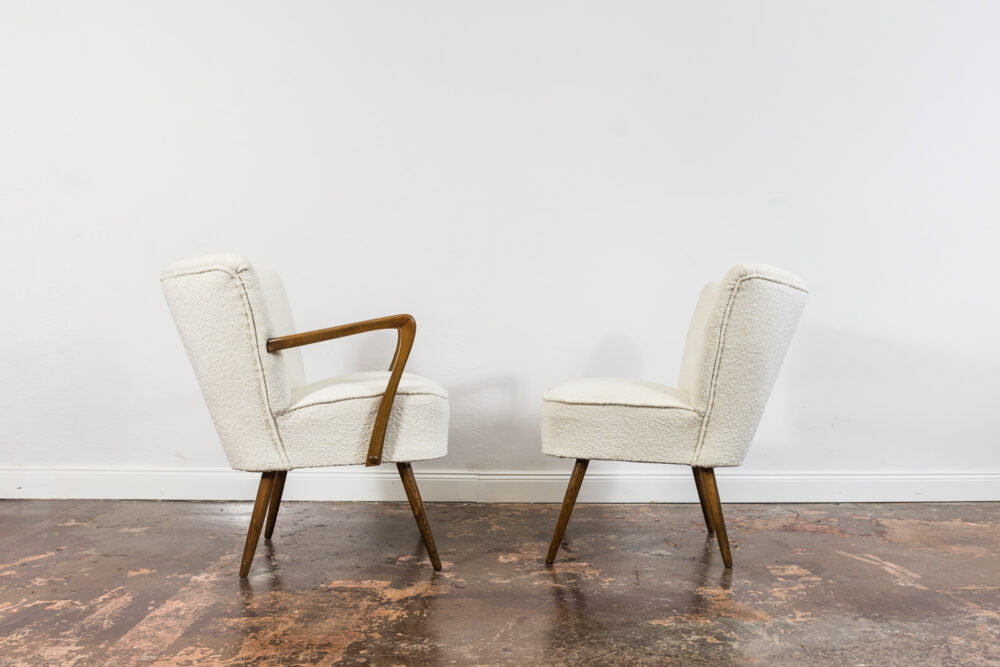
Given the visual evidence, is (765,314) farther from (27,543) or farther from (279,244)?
(27,543)

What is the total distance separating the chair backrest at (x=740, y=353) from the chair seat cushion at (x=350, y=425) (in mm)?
820

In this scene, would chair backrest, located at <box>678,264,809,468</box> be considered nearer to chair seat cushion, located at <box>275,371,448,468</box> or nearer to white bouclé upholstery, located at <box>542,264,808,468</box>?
white bouclé upholstery, located at <box>542,264,808,468</box>

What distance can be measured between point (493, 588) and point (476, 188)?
162 centimetres

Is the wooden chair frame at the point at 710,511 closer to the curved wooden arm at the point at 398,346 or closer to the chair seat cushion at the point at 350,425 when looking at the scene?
the chair seat cushion at the point at 350,425

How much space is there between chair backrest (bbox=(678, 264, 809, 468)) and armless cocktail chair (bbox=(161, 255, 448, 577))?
2.74ft

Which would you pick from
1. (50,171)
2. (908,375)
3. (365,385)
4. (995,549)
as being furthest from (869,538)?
(50,171)

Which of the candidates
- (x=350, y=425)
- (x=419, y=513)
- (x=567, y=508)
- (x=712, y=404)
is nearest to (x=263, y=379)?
(x=350, y=425)

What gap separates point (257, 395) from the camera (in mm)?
1985

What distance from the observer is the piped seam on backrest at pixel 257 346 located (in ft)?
6.32

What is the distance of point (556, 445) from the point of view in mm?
2189

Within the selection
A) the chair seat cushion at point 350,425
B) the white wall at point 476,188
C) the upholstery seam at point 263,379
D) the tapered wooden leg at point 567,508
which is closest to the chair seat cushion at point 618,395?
the tapered wooden leg at point 567,508

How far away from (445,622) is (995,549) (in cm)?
190

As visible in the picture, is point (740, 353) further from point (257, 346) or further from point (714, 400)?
point (257, 346)

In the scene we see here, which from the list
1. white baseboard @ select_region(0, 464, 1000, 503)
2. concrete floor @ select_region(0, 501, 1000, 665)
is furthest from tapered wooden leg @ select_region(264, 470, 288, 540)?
white baseboard @ select_region(0, 464, 1000, 503)
